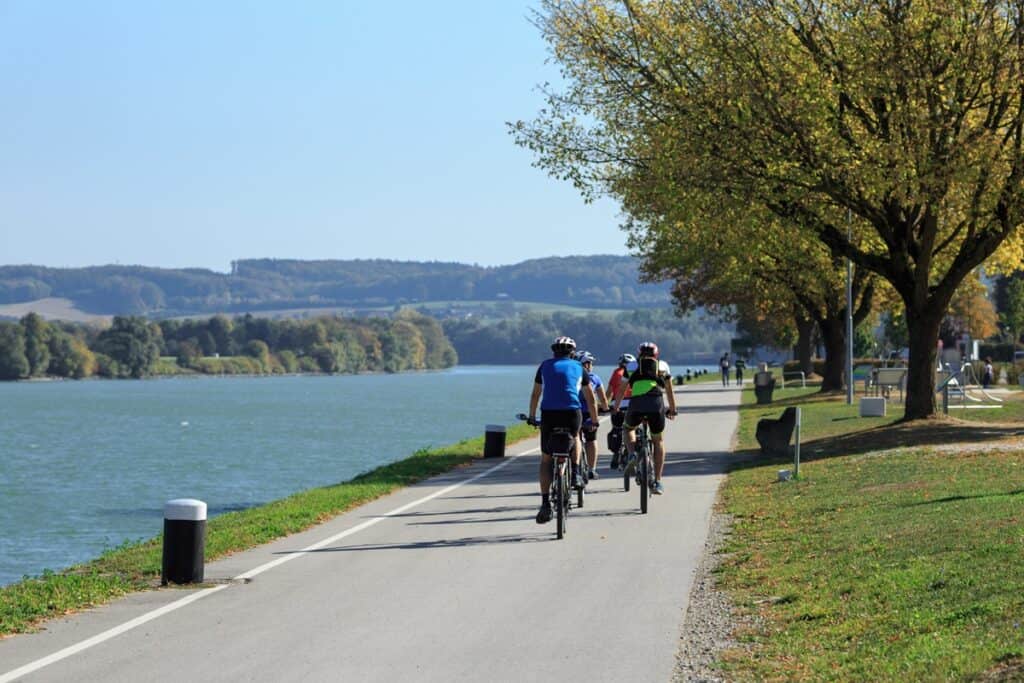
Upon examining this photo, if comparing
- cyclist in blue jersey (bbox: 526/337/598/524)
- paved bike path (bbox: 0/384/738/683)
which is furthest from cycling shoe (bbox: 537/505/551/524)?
paved bike path (bbox: 0/384/738/683)

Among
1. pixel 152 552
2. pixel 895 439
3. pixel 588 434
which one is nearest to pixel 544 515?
pixel 152 552

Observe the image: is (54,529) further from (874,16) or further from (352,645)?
(352,645)

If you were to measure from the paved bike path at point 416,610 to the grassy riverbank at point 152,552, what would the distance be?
284 millimetres

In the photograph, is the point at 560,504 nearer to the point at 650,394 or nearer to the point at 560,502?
the point at 560,502

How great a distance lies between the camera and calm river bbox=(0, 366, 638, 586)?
30.9 meters

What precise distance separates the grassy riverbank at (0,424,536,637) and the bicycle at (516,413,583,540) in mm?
3246

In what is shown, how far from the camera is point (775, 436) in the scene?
2823 cm

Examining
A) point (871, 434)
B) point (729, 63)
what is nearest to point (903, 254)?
point (871, 434)

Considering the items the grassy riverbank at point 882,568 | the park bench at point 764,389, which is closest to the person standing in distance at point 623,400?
Result: the grassy riverbank at point 882,568

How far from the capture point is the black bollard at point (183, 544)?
13.4 m

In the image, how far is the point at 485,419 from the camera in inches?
3332

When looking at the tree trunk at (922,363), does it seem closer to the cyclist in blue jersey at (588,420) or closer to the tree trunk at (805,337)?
the cyclist in blue jersey at (588,420)

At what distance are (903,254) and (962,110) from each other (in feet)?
12.9

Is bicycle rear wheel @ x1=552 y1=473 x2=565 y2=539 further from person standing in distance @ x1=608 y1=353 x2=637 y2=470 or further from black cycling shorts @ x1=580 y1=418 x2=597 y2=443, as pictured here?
person standing in distance @ x1=608 y1=353 x2=637 y2=470
